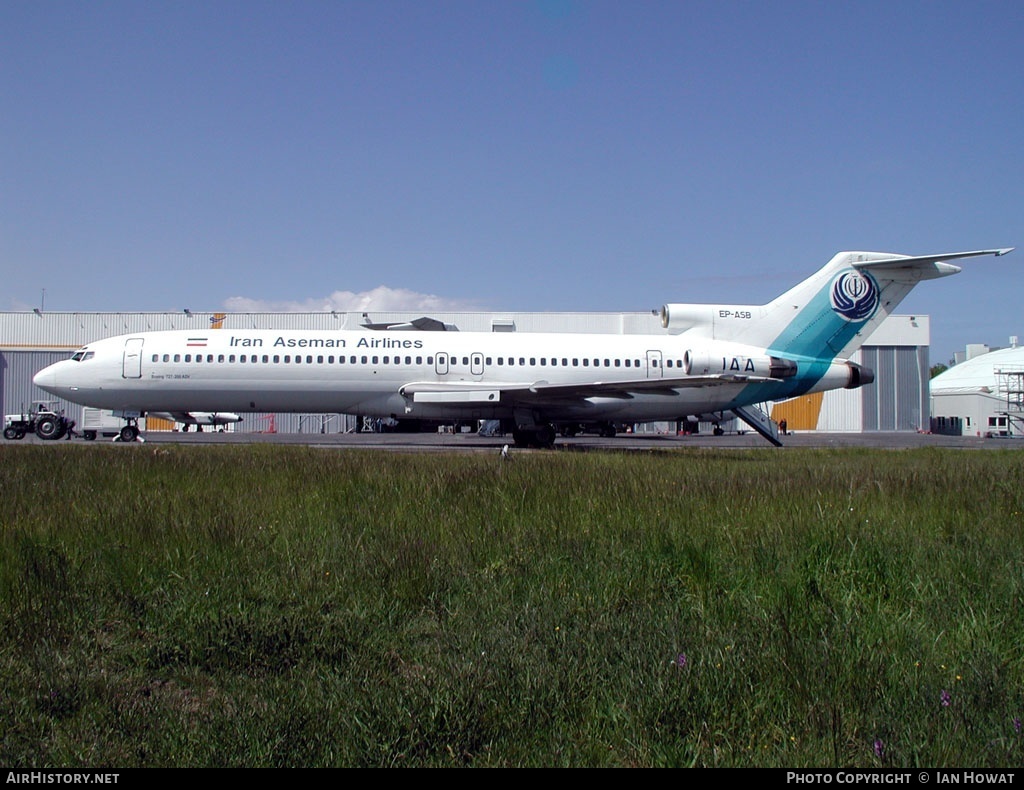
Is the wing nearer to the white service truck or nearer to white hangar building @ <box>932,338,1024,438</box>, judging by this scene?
the white service truck

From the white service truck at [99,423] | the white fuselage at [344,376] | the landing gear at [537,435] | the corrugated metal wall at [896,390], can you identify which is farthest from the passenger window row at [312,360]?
the corrugated metal wall at [896,390]

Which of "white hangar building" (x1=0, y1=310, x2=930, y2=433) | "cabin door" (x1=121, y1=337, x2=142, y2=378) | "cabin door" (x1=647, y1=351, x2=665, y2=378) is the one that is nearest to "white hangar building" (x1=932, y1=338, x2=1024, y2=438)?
"white hangar building" (x1=0, y1=310, x2=930, y2=433)

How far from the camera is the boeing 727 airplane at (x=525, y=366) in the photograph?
75.1 ft

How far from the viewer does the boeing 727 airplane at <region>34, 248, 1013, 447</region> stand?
22891 mm

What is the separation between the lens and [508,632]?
4.35m

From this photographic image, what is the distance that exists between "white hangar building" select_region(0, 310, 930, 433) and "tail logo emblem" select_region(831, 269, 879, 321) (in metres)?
24.4

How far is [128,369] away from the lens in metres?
23.0

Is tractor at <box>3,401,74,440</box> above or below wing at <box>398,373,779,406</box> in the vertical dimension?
below

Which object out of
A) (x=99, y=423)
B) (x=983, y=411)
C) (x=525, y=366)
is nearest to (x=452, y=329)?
(x=99, y=423)

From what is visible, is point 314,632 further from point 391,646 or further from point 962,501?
point 962,501

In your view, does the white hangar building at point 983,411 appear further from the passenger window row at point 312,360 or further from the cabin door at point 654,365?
the passenger window row at point 312,360

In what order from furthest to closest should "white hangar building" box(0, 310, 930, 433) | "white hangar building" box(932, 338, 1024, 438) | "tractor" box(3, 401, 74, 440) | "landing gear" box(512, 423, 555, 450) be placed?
"white hangar building" box(932, 338, 1024, 438)
"white hangar building" box(0, 310, 930, 433)
"tractor" box(3, 401, 74, 440)
"landing gear" box(512, 423, 555, 450)
